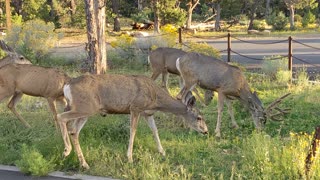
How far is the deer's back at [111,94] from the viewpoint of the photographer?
26.3 feet

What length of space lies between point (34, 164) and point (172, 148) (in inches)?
90.9

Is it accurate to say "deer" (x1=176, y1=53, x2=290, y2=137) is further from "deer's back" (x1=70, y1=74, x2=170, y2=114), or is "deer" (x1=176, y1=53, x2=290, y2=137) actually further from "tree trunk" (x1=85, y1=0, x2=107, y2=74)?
"tree trunk" (x1=85, y1=0, x2=107, y2=74)

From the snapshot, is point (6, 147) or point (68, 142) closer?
point (68, 142)

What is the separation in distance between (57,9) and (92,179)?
35.9 m

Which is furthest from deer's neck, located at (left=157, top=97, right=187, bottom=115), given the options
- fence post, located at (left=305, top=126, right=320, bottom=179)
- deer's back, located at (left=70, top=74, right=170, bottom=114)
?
fence post, located at (left=305, top=126, right=320, bottom=179)

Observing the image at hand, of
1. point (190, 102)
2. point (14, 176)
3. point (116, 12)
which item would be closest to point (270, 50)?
point (190, 102)

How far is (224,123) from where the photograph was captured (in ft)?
34.8

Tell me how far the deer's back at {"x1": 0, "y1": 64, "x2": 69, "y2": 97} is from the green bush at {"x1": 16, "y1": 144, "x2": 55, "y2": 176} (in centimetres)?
192

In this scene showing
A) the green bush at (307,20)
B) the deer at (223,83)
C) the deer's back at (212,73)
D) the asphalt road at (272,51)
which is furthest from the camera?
the green bush at (307,20)

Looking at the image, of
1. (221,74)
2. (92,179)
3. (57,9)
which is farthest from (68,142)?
(57,9)

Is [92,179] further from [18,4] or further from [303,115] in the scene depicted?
[18,4]

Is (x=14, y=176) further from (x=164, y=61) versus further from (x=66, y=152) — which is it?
(x=164, y=61)

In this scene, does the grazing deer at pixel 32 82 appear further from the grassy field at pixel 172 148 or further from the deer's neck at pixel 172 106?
the deer's neck at pixel 172 106

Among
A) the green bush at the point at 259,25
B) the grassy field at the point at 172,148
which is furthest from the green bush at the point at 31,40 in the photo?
the green bush at the point at 259,25
